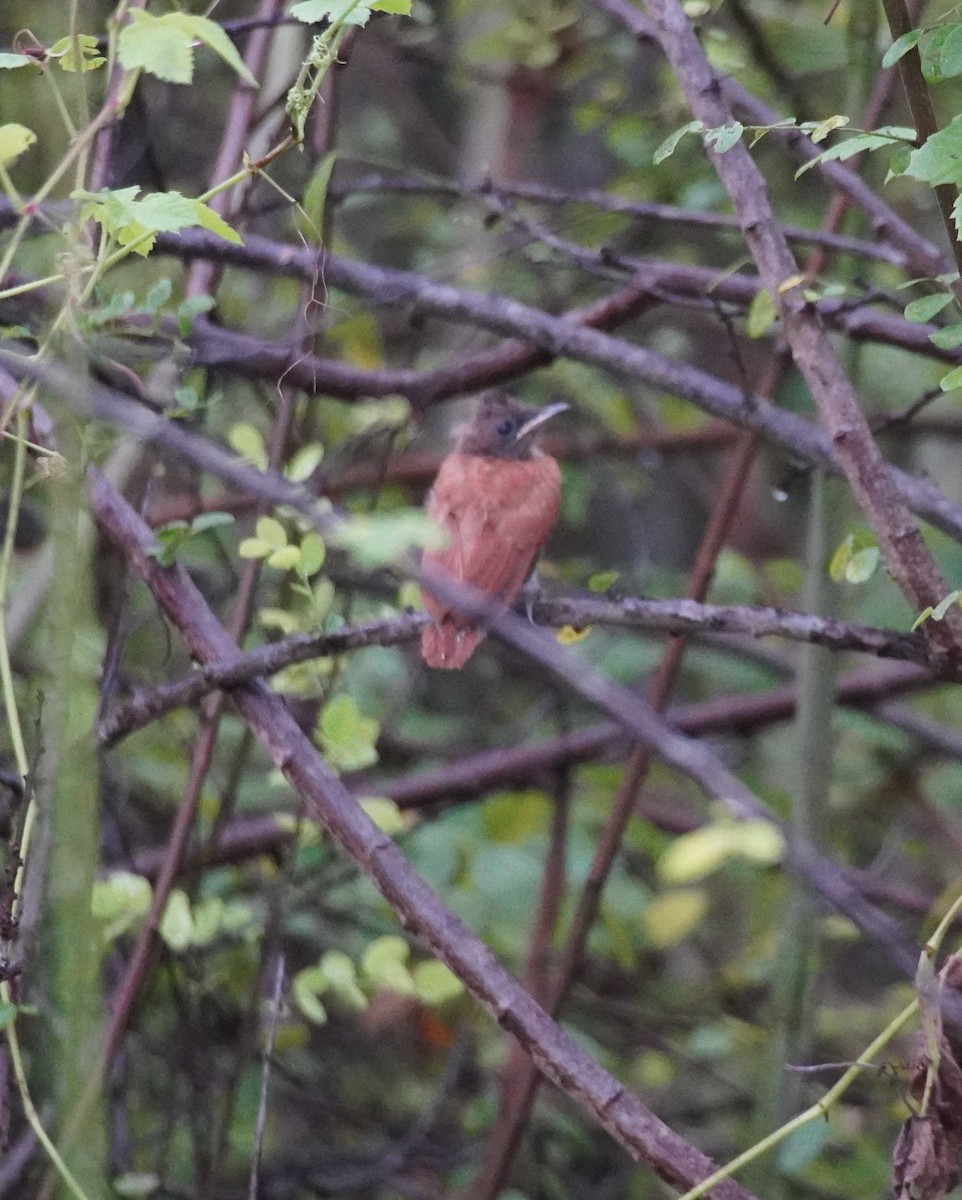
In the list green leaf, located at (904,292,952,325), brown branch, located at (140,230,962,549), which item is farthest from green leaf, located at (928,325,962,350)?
brown branch, located at (140,230,962,549)

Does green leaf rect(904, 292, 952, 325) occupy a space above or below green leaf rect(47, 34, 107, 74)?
below

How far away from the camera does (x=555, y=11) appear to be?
180 inches

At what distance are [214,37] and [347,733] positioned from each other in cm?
127

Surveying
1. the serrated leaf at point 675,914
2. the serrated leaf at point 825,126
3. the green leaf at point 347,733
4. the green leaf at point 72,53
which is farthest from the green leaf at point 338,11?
the serrated leaf at point 675,914

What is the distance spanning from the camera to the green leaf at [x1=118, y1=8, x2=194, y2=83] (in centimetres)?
170

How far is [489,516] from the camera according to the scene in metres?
3.57

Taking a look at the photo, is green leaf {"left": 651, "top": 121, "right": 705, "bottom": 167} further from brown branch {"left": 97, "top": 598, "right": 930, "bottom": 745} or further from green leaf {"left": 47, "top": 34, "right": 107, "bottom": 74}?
green leaf {"left": 47, "top": 34, "right": 107, "bottom": 74}

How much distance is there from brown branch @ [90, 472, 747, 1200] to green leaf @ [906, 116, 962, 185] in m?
1.07

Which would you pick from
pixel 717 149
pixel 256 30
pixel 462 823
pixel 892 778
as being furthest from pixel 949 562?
pixel 717 149

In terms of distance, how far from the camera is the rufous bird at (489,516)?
134 inches

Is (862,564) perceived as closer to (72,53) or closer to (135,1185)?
(72,53)

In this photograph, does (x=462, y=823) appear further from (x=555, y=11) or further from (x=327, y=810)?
(x=555, y=11)

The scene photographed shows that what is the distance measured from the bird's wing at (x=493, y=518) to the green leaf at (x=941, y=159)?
1.72m

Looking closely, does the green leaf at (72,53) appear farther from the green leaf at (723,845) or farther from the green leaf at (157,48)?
the green leaf at (723,845)
